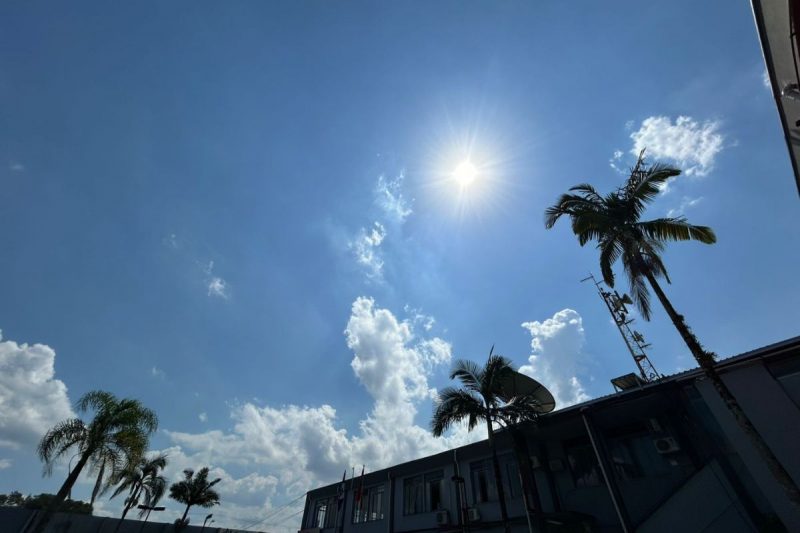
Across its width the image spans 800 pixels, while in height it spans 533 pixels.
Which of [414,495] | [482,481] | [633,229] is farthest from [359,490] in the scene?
[633,229]

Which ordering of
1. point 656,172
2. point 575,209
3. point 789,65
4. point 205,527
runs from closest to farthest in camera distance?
point 789,65 → point 656,172 → point 575,209 → point 205,527

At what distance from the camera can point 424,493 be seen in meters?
21.7

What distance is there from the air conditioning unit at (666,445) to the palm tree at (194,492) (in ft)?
138

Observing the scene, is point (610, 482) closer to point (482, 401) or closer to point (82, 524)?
point (482, 401)

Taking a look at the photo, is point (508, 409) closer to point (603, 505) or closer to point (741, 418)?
point (603, 505)

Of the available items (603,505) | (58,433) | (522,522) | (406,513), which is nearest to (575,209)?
(603,505)

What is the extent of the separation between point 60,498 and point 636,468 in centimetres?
2283

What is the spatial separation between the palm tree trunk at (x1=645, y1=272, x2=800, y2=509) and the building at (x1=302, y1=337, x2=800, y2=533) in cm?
133

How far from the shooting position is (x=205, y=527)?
4572cm

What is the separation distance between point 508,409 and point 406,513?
1178 cm

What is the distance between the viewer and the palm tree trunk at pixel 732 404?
8.10 metres

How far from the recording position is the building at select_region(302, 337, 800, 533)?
11000 mm

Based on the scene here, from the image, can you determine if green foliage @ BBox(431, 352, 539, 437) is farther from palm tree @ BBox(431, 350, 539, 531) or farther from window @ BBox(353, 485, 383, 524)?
window @ BBox(353, 485, 383, 524)

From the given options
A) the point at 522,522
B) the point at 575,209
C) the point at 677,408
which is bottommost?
the point at 522,522
